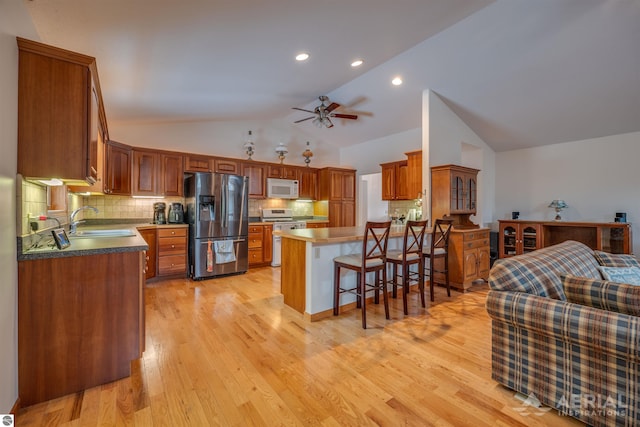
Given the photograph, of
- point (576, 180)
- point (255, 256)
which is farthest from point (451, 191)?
point (255, 256)

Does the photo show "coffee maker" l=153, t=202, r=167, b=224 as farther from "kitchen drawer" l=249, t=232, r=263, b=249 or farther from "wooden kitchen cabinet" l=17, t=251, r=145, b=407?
"wooden kitchen cabinet" l=17, t=251, r=145, b=407

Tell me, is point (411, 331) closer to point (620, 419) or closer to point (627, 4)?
point (620, 419)

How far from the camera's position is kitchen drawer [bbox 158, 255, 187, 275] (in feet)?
14.3

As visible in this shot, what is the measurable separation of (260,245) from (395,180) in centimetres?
295

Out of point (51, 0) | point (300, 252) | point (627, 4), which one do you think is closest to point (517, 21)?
point (627, 4)

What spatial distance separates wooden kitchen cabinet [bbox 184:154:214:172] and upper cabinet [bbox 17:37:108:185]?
315cm

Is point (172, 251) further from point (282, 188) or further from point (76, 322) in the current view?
point (76, 322)

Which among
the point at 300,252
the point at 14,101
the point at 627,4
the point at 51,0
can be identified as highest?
the point at 627,4

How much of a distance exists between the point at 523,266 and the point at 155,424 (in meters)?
2.36

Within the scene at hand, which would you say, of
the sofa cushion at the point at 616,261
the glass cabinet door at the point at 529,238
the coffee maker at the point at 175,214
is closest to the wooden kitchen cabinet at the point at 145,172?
the coffee maker at the point at 175,214

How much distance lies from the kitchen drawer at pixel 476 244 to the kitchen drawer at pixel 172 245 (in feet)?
14.1

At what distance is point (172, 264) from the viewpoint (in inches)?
175

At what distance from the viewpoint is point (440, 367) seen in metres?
2.05

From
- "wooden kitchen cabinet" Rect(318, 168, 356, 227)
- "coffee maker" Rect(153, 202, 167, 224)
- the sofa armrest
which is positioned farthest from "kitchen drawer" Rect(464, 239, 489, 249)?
"coffee maker" Rect(153, 202, 167, 224)
